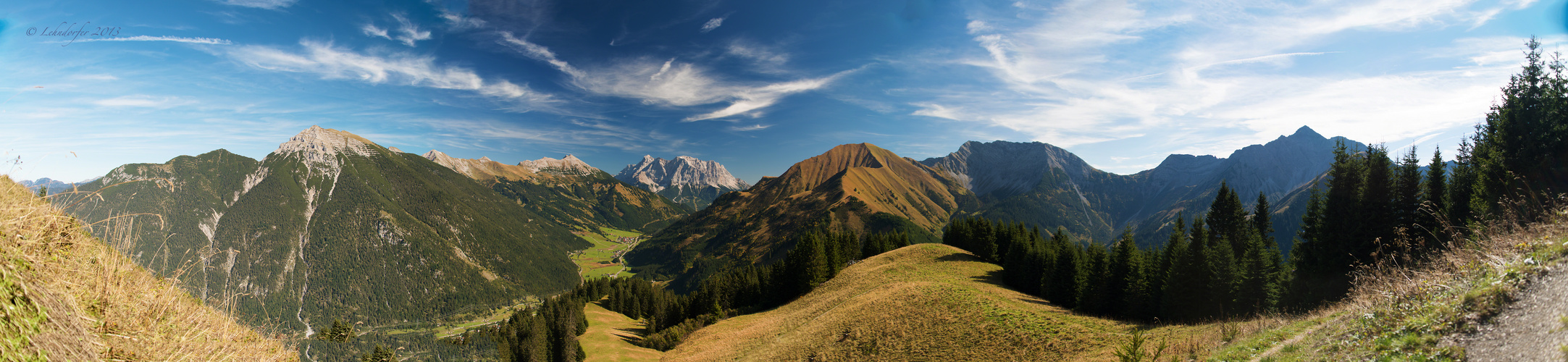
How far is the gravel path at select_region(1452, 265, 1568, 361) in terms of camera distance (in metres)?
8.58

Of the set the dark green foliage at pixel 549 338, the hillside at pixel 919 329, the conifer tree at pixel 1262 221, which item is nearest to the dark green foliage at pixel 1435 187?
the conifer tree at pixel 1262 221

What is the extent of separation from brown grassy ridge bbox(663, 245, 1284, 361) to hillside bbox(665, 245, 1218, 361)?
0.08 meters

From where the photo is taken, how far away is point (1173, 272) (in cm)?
3216

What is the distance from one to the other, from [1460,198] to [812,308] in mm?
42667

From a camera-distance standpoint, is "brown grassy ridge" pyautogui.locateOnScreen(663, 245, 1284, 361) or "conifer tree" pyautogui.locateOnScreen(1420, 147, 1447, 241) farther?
"conifer tree" pyautogui.locateOnScreen(1420, 147, 1447, 241)

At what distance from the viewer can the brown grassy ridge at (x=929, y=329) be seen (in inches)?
821

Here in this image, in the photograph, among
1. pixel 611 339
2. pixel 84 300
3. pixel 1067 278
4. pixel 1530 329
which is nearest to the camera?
pixel 84 300

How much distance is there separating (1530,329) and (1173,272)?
87.6ft

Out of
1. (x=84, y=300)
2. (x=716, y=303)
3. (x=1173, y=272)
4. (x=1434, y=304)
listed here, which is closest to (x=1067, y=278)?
(x=1173, y=272)

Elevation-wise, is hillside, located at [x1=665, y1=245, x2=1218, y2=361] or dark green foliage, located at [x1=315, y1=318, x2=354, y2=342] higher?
hillside, located at [x1=665, y1=245, x2=1218, y2=361]

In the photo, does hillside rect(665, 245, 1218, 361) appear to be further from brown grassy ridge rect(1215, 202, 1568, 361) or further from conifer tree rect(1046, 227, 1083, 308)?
conifer tree rect(1046, 227, 1083, 308)

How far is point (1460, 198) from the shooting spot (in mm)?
27828

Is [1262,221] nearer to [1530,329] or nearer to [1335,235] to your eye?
[1335,235]

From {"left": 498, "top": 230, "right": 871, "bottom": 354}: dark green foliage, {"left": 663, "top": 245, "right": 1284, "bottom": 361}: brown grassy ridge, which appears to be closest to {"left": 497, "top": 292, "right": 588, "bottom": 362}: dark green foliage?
{"left": 498, "top": 230, "right": 871, "bottom": 354}: dark green foliage
